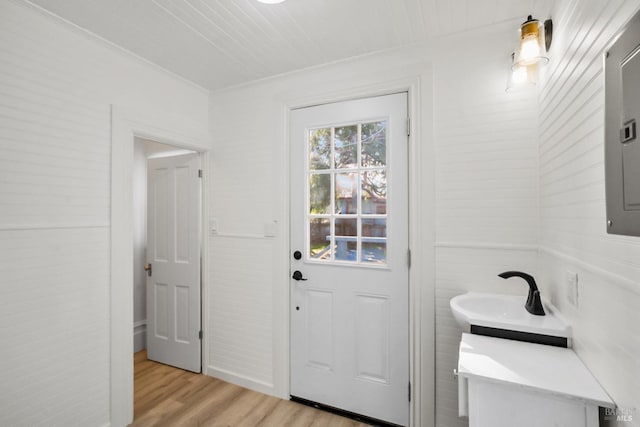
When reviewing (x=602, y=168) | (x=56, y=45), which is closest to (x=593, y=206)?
(x=602, y=168)

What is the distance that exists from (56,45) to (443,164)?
2.25m

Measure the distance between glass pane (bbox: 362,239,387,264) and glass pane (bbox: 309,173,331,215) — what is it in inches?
14.5

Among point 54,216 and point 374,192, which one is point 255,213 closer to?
point 374,192

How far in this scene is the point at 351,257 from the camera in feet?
6.90

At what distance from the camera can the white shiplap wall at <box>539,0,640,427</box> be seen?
0.80 metres

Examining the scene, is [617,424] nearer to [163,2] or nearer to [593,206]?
[593,206]

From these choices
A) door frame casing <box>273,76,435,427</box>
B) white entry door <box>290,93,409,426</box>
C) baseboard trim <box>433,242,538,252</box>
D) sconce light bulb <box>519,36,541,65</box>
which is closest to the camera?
sconce light bulb <box>519,36,541,65</box>

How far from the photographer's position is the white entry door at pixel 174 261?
8.71 ft

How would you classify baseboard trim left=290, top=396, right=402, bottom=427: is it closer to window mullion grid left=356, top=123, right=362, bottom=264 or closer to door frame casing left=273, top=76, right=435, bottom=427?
door frame casing left=273, top=76, right=435, bottom=427

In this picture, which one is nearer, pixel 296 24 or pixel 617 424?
pixel 617 424

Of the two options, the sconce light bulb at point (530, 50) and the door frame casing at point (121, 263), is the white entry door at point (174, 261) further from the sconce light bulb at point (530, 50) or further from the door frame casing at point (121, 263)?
the sconce light bulb at point (530, 50)

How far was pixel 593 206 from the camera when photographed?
98 centimetres

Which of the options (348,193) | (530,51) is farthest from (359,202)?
(530,51)

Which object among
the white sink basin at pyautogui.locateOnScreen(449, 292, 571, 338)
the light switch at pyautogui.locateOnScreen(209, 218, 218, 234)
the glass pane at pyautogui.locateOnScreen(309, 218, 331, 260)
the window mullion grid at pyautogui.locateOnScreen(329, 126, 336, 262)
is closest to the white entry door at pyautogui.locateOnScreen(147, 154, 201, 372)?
the light switch at pyautogui.locateOnScreen(209, 218, 218, 234)
